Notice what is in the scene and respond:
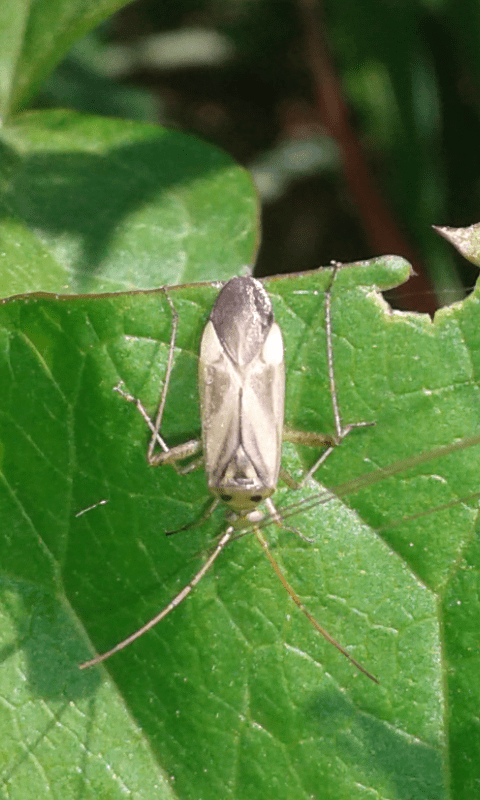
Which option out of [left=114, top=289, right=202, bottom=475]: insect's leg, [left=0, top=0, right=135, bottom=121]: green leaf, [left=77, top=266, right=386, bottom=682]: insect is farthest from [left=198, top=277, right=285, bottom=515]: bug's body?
[left=0, top=0, right=135, bottom=121]: green leaf

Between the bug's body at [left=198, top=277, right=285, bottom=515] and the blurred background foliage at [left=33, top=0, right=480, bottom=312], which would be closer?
the bug's body at [left=198, top=277, right=285, bottom=515]

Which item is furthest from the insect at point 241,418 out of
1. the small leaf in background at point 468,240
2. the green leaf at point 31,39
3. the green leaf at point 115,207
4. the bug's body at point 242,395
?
the green leaf at point 31,39

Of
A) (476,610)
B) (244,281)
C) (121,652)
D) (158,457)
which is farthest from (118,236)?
(476,610)

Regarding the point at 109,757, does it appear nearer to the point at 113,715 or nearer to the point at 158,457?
the point at 113,715

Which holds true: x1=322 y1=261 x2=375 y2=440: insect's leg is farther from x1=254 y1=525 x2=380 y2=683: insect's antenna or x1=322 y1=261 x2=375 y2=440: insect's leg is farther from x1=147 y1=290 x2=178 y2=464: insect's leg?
x1=147 y1=290 x2=178 y2=464: insect's leg

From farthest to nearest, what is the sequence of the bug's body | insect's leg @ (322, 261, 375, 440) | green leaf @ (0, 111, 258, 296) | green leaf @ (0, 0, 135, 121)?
green leaf @ (0, 0, 135, 121)
green leaf @ (0, 111, 258, 296)
the bug's body
insect's leg @ (322, 261, 375, 440)

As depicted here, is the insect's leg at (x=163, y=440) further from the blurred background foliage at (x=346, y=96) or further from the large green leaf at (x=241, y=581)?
the blurred background foliage at (x=346, y=96)
